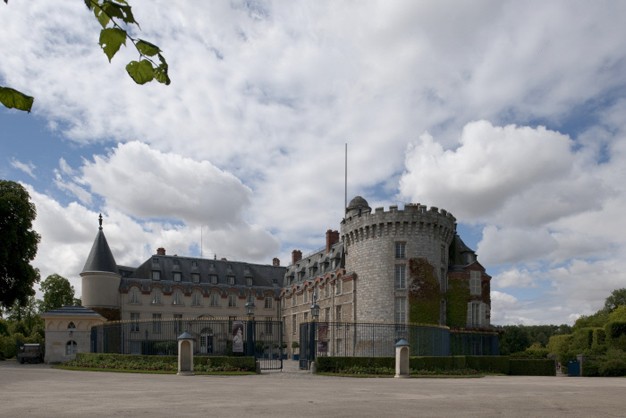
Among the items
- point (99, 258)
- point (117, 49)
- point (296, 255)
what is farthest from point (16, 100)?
point (296, 255)

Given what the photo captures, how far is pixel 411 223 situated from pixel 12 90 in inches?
1775

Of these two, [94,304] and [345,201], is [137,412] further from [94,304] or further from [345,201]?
[94,304]

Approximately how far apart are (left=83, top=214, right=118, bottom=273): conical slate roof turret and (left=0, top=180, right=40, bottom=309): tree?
1574 centimetres

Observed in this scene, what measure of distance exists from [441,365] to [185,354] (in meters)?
13.3

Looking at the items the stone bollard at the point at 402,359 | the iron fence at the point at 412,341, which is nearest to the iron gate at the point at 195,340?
the iron fence at the point at 412,341

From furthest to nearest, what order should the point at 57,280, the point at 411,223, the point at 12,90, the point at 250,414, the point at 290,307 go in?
the point at 57,280 < the point at 290,307 < the point at 411,223 < the point at 250,414 < the point at 12,90

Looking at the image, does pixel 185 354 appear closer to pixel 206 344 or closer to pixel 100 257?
pixel 206 344

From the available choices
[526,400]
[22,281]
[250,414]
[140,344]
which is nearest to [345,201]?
[140,344]

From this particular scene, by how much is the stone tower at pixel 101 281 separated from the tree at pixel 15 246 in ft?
50.1

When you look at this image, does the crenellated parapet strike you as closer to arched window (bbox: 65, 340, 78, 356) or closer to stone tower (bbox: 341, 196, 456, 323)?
stone tower (bbox: 341, 196, 456, 323)

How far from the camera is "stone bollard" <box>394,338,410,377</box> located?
29.3 m

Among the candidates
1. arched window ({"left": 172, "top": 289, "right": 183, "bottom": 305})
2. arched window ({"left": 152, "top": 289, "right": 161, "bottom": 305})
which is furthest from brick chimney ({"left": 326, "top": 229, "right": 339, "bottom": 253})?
arched window ({"left": 152, "top": 289, "right": 161, "bottom": 305})

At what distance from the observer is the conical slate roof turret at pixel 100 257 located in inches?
2462

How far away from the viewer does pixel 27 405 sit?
46.6 feet
